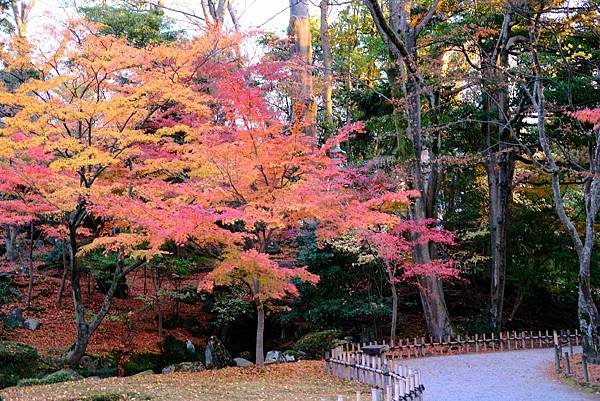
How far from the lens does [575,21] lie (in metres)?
12.9

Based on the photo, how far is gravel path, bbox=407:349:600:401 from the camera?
27.4 ft

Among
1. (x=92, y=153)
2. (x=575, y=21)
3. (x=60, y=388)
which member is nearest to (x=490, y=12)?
(x=575, y=21)

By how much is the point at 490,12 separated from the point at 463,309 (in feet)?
31.8

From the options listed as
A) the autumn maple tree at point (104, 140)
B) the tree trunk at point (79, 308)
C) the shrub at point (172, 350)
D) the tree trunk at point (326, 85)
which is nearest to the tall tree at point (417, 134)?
the tree trunk at point (326, 85)

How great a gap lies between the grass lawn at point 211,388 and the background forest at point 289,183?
45.5 inches

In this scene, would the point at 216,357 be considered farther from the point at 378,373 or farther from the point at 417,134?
the point at 417,134

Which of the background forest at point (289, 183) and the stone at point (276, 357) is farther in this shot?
the stone at point (276, 357)

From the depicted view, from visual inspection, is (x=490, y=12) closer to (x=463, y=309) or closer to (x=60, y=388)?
(x=463, y=309)

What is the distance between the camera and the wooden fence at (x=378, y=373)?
258 inches

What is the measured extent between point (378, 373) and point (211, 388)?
271cm

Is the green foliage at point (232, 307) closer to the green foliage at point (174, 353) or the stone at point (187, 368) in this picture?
the green foliage at point (174, 353)

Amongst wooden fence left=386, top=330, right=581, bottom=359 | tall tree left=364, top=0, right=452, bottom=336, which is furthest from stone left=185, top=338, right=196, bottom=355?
tall tree left=364, top=0, right=452, bottom=336

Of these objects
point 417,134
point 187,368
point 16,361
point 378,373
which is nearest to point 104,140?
point 16,361

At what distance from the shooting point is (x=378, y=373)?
8.59 metres
